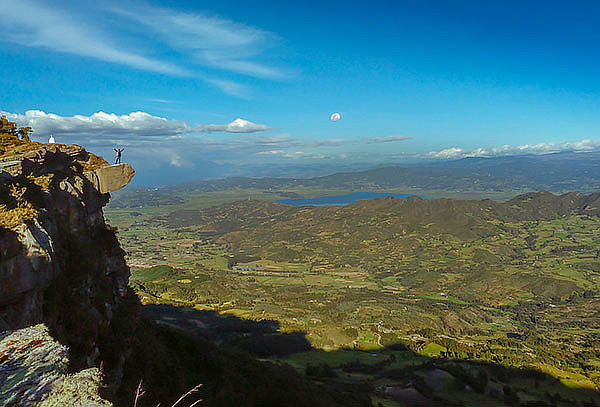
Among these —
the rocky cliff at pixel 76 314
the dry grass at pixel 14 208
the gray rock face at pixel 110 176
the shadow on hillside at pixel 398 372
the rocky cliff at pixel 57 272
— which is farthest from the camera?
the shadow on hillside at pixel 398 372

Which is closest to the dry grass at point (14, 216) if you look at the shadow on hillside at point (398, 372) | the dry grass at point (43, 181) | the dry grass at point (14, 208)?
the dry grass at point (14, 208)

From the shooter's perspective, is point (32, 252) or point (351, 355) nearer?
point (32, 252)

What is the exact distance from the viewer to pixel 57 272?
24312 millimetres

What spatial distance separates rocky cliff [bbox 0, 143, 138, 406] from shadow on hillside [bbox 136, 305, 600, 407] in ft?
134

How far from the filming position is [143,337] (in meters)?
41.1

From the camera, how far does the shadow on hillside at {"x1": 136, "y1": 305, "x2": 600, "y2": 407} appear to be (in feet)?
278

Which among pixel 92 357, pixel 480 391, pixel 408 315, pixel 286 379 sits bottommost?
pixel 408 315

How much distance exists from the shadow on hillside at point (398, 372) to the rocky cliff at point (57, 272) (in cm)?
4091

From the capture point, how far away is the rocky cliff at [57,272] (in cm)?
822

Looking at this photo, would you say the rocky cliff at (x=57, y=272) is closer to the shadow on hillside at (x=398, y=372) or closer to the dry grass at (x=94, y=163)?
the dry grass at (x=94, y=163)

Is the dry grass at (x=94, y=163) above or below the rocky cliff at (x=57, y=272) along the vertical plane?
above

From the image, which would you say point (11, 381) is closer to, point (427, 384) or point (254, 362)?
point (254, 362)

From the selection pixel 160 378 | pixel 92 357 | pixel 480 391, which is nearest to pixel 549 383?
pixel 480 391

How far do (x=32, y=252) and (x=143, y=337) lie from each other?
77.1ft
